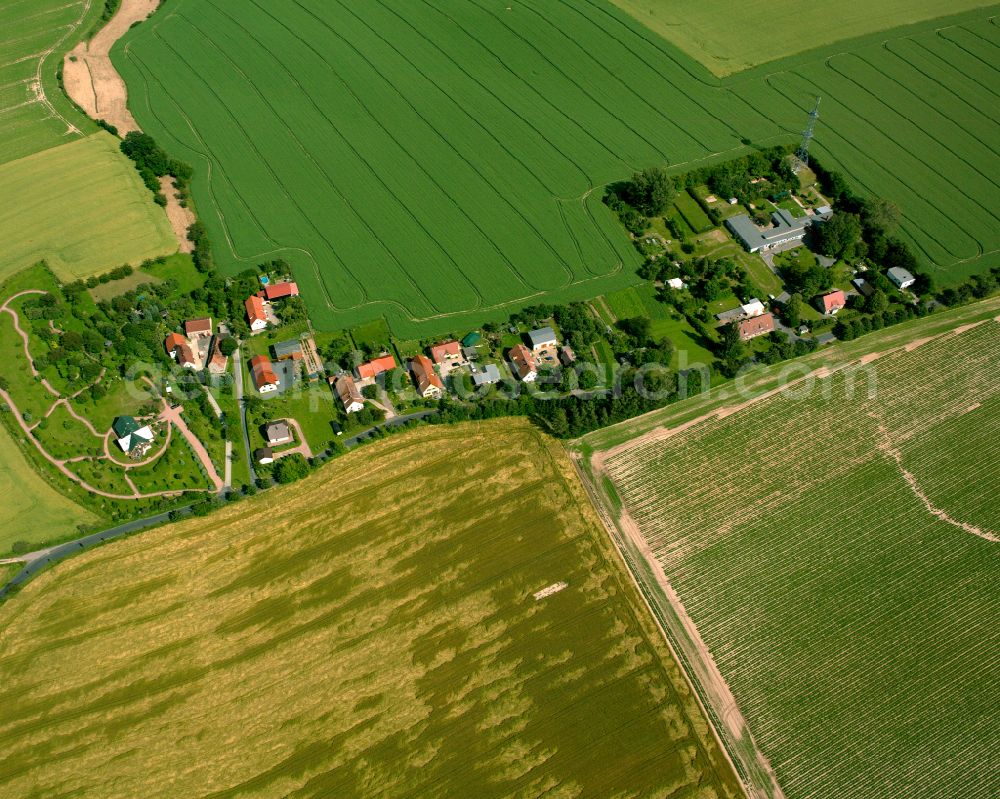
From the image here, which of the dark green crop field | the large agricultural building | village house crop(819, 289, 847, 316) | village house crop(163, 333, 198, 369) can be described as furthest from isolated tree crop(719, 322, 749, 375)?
village house crop(163, 333, 198, 369)

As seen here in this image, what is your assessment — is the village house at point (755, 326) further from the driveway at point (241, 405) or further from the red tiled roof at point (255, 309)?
the driveway at point (241, 405)

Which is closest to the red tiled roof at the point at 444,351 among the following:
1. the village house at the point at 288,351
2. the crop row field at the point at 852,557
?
the village house at the point at 288,351

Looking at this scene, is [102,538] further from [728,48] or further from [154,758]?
[728,48]

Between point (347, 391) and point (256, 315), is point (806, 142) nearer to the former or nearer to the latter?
point (347, 391)

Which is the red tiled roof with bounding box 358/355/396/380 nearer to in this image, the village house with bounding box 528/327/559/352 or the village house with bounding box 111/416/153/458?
the village house with bounding box 528/327/559/352

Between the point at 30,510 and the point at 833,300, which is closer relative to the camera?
the point at 30,510

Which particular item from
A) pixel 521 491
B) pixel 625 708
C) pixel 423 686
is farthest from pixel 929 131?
pixel 423 686

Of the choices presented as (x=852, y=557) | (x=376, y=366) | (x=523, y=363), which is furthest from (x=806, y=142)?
(x=376, y=366)

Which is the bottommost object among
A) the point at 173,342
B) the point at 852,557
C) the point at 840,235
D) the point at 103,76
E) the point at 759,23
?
the point at 852,557
